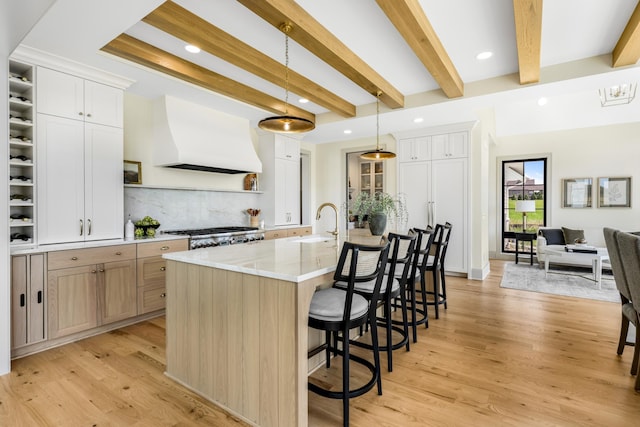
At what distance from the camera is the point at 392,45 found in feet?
9.96

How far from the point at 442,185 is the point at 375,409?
437 cm

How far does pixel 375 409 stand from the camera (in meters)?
1.93

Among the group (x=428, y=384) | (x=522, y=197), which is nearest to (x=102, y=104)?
(x=428, y=384)

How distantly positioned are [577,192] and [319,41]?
21.7 ft

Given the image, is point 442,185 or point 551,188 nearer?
point 442,185

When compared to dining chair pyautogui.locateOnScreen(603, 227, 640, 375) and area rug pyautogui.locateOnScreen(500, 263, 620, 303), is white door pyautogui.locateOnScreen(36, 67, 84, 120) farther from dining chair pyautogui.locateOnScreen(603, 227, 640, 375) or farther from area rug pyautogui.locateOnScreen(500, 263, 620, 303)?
area rug pyautogui.locateOnScreen(500, 263, 620, 303)

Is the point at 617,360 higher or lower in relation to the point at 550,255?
lower

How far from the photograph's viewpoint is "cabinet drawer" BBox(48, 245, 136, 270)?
275 centimetres

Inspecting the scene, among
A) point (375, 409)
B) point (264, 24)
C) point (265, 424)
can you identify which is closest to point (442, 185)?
point (264, 24)

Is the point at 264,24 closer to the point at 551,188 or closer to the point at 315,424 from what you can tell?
the point at 315,424

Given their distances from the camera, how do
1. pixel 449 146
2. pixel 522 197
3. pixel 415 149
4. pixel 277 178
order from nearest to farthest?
1. pixel 449 146
2. pixel 277 178
3. pixel 415 149
4. pixel 522 197

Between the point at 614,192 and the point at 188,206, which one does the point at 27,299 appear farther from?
the point at 614,192

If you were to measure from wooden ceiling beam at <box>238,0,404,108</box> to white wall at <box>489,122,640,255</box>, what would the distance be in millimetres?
4763

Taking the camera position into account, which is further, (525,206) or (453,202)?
(525,206)
